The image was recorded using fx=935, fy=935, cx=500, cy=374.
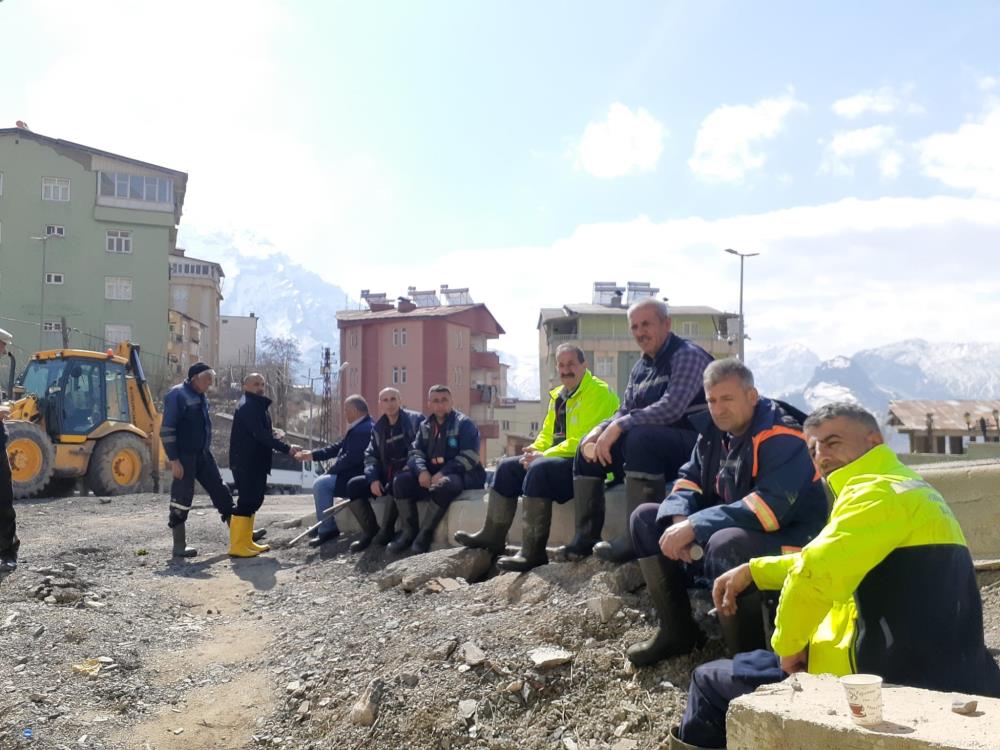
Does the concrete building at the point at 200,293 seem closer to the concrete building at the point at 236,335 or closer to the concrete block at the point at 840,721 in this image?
the concrete building at the point at 236,335

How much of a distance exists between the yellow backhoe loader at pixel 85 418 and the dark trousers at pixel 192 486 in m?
6.62

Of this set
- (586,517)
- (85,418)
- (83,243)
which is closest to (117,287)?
(83,243)

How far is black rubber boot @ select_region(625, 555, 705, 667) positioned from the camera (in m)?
4.05

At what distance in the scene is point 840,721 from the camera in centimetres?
231

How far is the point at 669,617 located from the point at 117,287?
43509 mm

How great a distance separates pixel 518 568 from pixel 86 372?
12.1m

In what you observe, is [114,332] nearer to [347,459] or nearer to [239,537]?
[239,537]

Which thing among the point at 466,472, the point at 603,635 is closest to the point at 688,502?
the point at 603,635

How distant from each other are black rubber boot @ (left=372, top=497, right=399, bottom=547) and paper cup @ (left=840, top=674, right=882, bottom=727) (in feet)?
20.5

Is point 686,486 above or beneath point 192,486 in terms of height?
above

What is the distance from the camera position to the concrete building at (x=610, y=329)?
57.4 metres

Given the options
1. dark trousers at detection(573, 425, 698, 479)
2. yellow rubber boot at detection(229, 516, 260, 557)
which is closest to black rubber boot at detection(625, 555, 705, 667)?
dark trousers at detection(573, 425, 698, 479)

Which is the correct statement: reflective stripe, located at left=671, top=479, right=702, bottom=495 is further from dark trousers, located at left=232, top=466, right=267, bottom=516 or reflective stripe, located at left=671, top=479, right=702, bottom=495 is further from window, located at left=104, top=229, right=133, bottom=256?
window, located at left=104, top=229, right=133, bottom=256

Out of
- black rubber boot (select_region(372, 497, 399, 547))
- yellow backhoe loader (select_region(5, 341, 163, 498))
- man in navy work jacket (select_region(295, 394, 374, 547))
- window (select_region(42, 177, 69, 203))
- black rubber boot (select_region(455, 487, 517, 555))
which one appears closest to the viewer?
black rubber boot (select_region(455, 487, 517, 555))
